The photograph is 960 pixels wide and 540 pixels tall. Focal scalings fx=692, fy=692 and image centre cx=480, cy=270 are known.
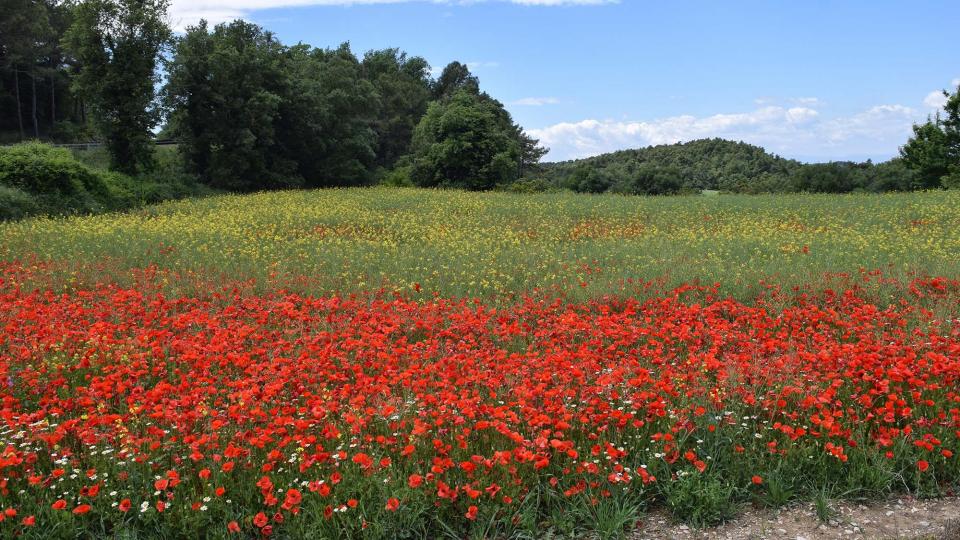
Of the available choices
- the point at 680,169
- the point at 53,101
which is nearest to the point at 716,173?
the point at 680,169

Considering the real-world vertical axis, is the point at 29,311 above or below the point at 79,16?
below

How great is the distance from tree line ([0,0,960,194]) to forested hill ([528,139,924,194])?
0.52 feet

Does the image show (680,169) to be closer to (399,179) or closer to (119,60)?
(399,179)

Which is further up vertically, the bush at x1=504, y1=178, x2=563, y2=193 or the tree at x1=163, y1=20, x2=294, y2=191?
the tree at x1=163, y1=20, x2=294, y2=191

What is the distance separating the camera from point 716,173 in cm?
6488

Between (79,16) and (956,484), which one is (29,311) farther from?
(79,16)

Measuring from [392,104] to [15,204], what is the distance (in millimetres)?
46971

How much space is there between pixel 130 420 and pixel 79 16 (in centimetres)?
3617

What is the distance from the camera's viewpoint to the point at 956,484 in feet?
17.7

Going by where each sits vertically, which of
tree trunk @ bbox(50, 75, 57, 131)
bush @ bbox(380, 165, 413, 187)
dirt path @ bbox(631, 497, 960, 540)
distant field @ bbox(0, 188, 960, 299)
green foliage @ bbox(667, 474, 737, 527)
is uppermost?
tree trunk @ bbox(50, 75, 57, 131)

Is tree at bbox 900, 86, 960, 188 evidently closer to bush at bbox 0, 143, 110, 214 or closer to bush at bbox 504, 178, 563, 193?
bush at bbox 504, 178, 563, 193

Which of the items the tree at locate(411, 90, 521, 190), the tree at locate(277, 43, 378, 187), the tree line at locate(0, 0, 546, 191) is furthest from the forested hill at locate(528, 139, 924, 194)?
the tree at locate(277, 43, 378, 187)

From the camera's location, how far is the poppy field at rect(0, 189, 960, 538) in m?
4.71

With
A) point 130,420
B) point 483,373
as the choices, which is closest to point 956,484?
point 483,373
